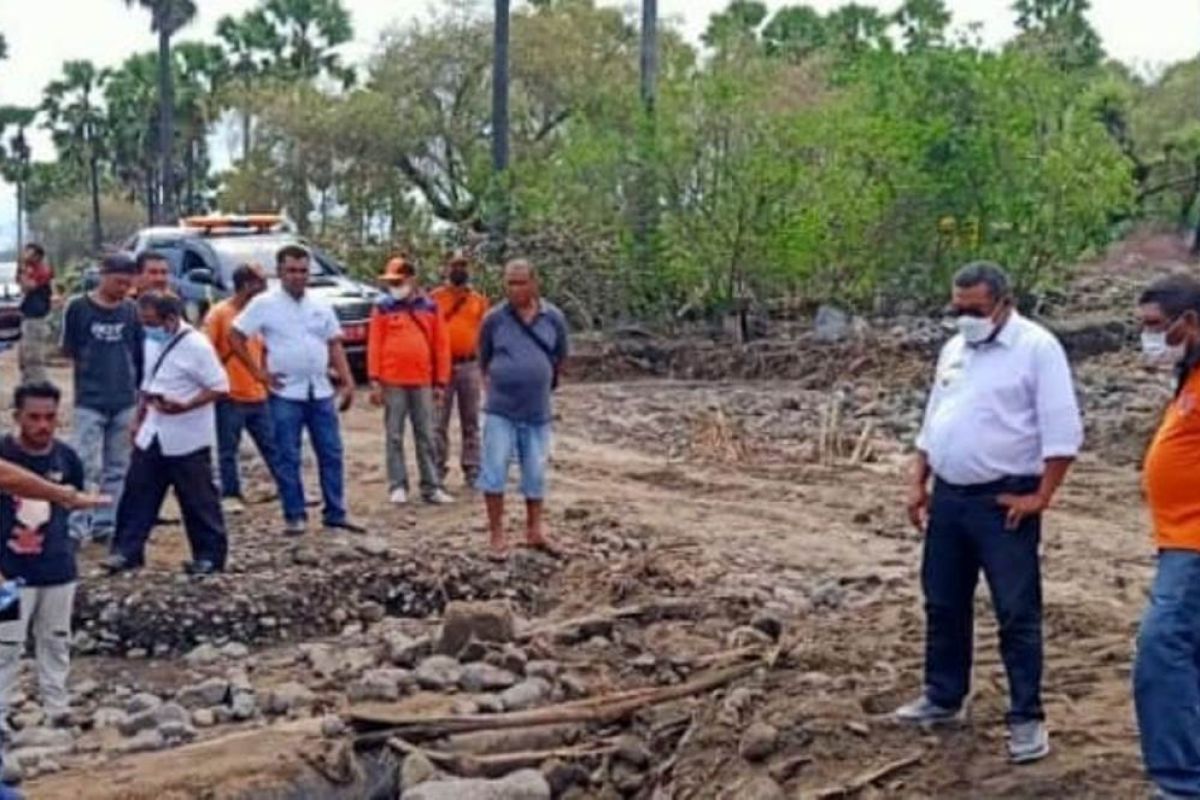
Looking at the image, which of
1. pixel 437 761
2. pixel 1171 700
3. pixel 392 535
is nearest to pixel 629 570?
pixel 392 535

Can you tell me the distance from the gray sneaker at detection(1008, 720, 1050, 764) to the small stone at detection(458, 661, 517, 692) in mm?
2642

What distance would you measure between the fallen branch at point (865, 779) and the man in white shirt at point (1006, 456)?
0.38 metres

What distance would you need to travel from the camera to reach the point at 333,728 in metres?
8.09

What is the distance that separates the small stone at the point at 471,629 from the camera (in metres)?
9.17

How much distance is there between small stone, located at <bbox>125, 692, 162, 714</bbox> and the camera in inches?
344

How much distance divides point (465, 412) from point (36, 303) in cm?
505

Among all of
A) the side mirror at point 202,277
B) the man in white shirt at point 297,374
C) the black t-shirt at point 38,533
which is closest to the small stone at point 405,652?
the black t-shirt at point 38,533

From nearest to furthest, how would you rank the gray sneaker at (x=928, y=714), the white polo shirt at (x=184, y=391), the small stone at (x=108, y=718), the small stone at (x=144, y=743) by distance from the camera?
the gray sneaker at (x=928, y=714), the small stone at (x=144, y=743), the small stone at (x=108, y=718), the white polo shirt at (x=184, y=391)

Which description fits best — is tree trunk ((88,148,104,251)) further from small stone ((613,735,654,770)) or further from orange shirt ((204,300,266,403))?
small stone ((613,735,654,770))

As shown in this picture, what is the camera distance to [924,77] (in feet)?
81.9

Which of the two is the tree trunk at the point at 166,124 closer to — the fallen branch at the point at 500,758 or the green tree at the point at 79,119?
the green tree at the point at 79,119

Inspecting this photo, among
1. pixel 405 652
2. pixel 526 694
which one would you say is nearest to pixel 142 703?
pixel 405 652

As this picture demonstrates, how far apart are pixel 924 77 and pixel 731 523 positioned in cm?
1342

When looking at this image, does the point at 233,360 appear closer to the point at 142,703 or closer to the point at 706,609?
the point at 142,703
